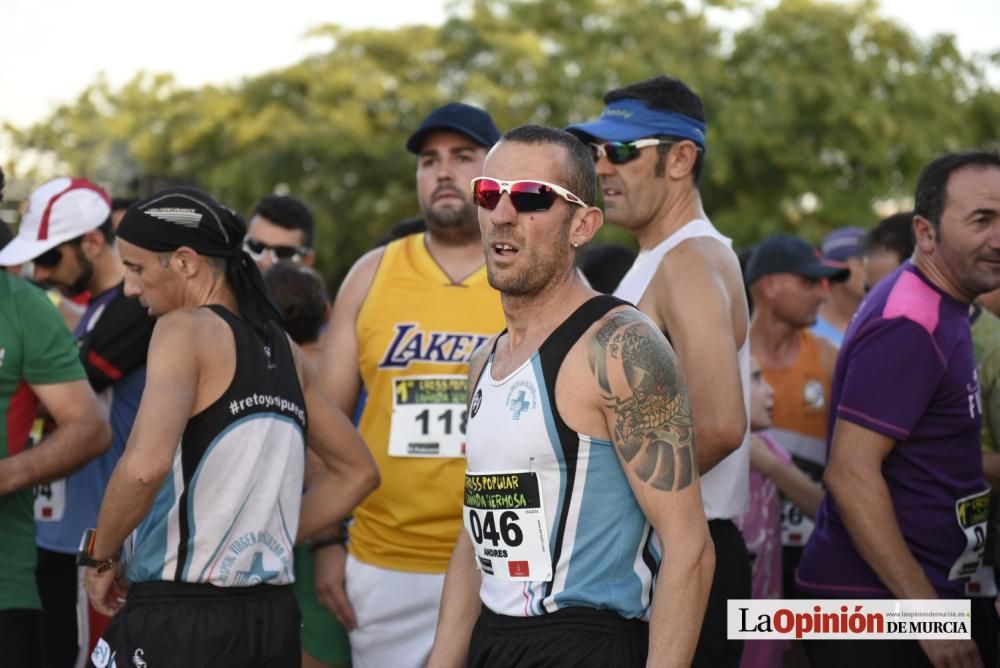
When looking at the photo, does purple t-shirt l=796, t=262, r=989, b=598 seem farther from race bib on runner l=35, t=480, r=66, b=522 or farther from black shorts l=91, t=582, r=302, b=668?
race bib on runner l=35, t=480, r=66, b=522

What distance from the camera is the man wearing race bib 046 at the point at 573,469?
8.93ft

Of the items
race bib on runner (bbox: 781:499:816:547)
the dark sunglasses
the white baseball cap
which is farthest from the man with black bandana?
race bib on runner (bbox: 781:499:816:547)

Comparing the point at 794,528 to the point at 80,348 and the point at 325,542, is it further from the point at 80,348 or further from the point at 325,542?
the point at 80,348

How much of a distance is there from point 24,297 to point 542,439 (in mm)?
2285

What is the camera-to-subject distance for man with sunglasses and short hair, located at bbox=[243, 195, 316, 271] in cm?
639

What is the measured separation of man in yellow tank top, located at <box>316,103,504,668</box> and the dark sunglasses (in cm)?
137

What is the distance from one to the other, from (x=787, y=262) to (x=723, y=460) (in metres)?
2.86

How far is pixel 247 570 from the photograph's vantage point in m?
3.44

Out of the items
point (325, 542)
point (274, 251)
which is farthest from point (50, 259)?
point (325, 542)

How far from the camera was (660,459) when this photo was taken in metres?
2.72

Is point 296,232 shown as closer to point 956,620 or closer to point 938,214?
point 938,214

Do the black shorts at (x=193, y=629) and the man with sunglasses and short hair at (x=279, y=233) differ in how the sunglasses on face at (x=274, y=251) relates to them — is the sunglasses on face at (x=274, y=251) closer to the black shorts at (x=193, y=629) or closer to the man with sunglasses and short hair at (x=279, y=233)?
the man with sunglasses and short hair at (x=279, y=233)

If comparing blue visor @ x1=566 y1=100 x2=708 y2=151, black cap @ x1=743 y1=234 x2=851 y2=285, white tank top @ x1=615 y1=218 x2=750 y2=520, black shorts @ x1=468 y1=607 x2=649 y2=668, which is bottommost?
black shorts @ x1=468 y1=607 x2=649 y2=668

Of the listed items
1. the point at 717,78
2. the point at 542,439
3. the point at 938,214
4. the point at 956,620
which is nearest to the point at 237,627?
the point at 542,439
